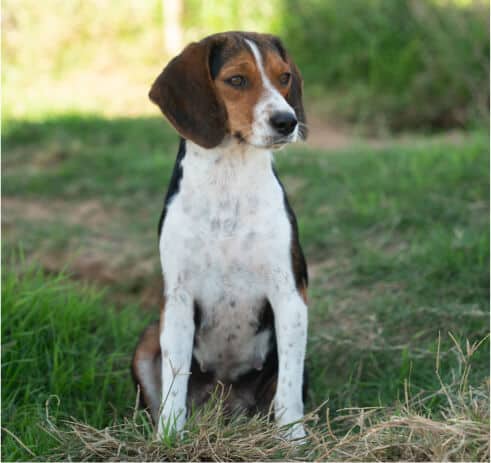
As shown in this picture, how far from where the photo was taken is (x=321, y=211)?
17.5 ft


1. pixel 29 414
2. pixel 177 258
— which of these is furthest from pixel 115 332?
pixel 177 258

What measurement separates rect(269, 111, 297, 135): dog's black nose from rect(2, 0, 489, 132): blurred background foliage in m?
3.98

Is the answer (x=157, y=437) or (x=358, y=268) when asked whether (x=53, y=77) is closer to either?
(x=358, y=268)

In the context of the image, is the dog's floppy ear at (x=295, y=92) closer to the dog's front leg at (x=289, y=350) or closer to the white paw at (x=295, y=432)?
the dog's front leg at (x=289, y=350)

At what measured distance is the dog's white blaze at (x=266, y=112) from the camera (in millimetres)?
2793

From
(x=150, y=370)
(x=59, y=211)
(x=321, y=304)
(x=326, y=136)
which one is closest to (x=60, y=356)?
(x=150, y=370)

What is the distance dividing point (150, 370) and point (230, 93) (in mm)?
1100

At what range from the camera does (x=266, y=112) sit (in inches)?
110

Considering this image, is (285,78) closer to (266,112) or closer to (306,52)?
(266,112)

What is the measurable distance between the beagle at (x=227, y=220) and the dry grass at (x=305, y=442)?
0.58 ft

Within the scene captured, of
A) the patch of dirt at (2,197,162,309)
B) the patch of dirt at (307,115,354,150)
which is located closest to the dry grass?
the patch of dirt at (2,197,162,309)

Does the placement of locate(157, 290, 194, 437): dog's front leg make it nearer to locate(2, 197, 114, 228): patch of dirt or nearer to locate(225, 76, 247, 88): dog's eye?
locate(225, 76, 247, 88): dog's eye

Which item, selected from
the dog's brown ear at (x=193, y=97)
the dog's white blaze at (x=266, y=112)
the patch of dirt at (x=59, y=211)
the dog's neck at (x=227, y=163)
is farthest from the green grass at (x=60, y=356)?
the patch of dirt at (x=59, y=211)

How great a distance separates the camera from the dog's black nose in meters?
2.77
